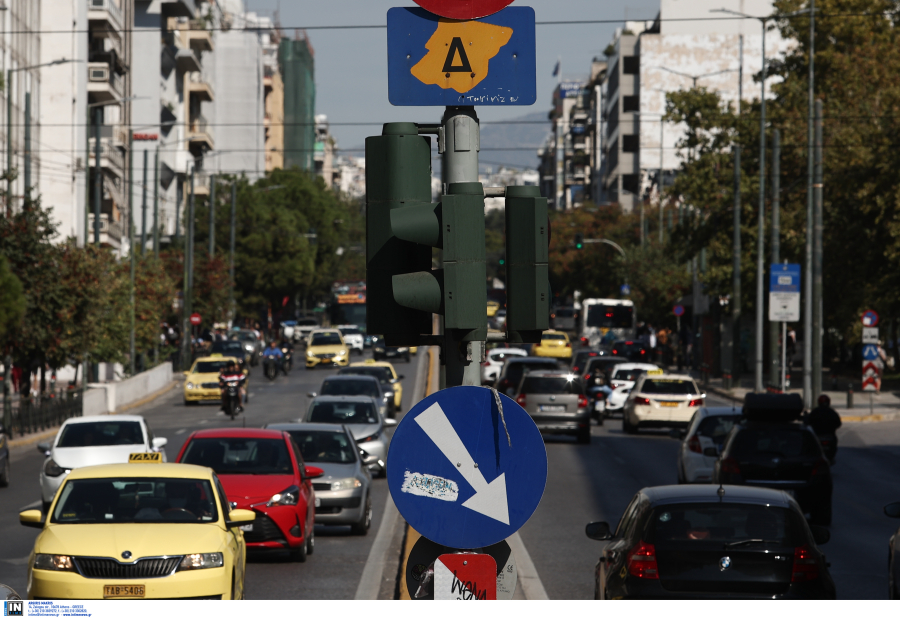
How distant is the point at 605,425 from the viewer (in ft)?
138

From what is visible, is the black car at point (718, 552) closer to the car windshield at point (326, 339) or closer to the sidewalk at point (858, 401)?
the sidewalk at point (858, 401)

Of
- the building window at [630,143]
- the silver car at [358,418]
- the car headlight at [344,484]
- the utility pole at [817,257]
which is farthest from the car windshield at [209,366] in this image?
the building window at [630,143]

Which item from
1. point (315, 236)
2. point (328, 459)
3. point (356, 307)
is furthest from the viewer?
point (315, 236)

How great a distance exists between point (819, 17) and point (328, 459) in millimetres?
40670

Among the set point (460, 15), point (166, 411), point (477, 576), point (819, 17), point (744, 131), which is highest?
point (819, 17)

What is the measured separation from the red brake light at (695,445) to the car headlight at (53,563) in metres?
13.5

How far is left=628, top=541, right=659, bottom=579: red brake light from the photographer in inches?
376

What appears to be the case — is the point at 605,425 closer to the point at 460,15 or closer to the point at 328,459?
the point at 328,459

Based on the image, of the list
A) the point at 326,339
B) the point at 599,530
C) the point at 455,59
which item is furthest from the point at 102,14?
the point at 455,59

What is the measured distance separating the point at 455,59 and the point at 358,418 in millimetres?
20653

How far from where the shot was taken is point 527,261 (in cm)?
540

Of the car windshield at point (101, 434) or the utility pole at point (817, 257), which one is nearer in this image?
the car windshield at point (101, 434)

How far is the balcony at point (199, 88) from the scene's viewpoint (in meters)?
101
